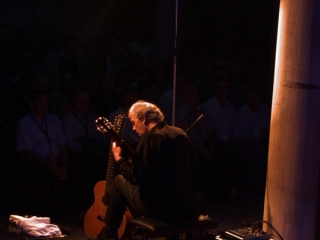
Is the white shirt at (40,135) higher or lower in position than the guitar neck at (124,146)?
lower

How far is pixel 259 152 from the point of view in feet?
28.7

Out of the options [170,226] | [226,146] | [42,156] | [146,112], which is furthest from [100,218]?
[226,146]

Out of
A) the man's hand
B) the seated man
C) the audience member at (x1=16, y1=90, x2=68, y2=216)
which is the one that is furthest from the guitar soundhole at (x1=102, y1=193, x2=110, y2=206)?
the audience member at (x1=16, y1=90, x2=68, y2=216)

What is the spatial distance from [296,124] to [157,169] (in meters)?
1.19

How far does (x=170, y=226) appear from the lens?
5.48 metres

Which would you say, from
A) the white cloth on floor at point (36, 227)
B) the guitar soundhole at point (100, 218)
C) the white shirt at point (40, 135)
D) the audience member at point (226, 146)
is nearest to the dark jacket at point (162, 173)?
the guitar soundhole at point (100, 218)

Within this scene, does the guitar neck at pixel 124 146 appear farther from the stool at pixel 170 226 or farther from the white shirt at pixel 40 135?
the white shirt at pixel 40 135

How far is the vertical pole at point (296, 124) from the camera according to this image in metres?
5.45

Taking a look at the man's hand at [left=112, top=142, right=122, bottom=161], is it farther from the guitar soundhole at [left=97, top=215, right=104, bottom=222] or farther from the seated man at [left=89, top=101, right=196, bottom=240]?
the guitar soundhole at [left=97, top=215, right=104, bottom=222]

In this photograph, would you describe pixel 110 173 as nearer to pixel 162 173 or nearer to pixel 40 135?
pixel 162 173

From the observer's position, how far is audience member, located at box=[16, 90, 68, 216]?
23.1 ft

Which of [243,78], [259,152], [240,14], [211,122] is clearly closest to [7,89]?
[211,122]

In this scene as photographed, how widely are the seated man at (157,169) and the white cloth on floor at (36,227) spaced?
92cm

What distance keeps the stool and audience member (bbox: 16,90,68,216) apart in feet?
5.65
